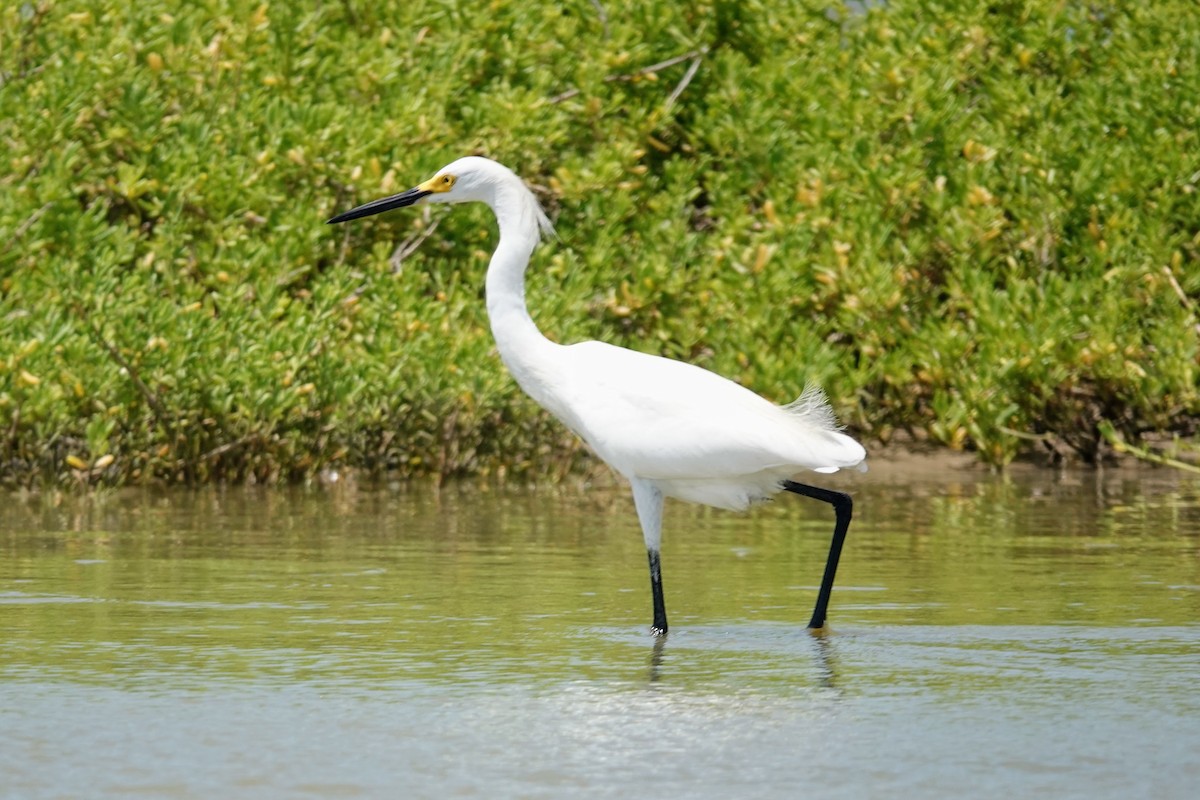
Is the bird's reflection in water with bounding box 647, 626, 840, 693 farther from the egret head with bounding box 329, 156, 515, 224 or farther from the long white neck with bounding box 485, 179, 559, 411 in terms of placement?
the egret head with bounding box 329, 156, 515, 224

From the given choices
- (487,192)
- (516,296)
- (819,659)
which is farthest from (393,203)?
(819,659)

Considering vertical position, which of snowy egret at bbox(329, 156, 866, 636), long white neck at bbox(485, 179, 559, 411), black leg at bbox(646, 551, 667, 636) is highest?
long white neck at bbox(485, 179, 559, 411)

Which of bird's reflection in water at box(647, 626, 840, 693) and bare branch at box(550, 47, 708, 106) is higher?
bare branch at box(550, 47, 708, 106)

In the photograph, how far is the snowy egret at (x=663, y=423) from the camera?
23.6ft

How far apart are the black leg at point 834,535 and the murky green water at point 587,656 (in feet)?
0.34

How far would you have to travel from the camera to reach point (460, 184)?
26.6ft

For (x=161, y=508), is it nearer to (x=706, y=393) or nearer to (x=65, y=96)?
(x=65, y=96)

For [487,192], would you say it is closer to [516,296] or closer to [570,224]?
[516,296]

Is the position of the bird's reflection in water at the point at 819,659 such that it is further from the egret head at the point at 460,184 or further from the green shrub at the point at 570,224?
Answer: the green shrub at the point at 570,224

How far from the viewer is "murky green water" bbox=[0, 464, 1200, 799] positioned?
5.05 metres

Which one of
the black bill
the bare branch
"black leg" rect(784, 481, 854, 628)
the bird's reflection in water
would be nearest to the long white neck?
the black bill

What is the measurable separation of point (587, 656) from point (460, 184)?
7.32 ft

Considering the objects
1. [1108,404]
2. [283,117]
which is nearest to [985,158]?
[1108,404]

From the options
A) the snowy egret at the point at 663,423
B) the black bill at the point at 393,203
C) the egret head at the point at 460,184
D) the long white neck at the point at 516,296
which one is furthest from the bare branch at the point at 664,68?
the snowy egret at the point at 663,423
